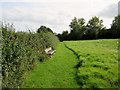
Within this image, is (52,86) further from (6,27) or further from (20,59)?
(6,27)

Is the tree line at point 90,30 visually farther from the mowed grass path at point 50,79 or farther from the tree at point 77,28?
the mowed grass path at point 50,79

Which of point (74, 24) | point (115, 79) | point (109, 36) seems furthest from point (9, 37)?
point (74, 24)

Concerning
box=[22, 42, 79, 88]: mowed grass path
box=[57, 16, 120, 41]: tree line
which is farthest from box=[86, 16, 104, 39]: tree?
box=[22, 42, 79, 88]: mowed grass path

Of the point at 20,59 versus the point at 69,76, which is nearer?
the point at 20,59

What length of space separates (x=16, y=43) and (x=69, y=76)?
5.01m

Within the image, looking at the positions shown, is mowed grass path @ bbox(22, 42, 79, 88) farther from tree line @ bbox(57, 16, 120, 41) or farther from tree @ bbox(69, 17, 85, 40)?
tree @ bbox(69, 17, 85, 40)

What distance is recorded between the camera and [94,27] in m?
96.4

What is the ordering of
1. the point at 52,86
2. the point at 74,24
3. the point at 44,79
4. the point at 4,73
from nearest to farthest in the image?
the point at 4,73 → the point at 52,86 → the point at 44,79 → the point at 74,24

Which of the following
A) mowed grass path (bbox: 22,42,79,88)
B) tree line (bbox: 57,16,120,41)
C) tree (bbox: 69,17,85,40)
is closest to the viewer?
mowed grass path (bbox: 22,42,79,88)

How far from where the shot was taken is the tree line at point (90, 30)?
80569mm

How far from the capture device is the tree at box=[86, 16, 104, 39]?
90812 mm

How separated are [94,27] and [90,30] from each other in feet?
7.75

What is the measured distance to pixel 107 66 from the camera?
16797 mm

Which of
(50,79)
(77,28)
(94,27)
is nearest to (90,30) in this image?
(94,27)
